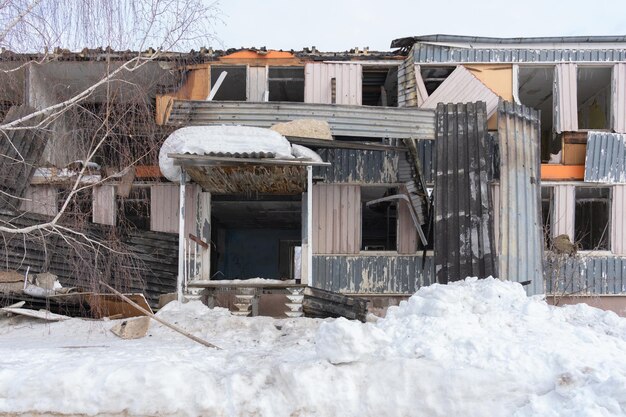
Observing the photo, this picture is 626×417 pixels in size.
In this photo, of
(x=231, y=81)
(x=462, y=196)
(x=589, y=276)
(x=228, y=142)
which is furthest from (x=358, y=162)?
(x=589, y=276)

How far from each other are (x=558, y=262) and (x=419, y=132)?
3882mm

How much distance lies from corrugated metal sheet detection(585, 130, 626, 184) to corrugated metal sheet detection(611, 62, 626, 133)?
29 centimetres

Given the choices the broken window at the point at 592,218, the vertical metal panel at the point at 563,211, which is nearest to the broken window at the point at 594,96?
the broken window at the point at 592,218

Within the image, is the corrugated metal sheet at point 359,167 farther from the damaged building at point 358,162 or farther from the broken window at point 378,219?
the broken window at point 378,219

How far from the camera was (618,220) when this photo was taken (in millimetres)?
10117

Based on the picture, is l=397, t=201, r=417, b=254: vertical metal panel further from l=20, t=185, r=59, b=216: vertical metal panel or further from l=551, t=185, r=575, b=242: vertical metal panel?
l=20, t=185, r=59, b=216: vertical metal panel

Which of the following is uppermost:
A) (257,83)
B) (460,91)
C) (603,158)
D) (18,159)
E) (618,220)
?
(257,83)

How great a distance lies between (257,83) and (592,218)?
818 centimetres

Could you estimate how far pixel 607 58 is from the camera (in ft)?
34.1

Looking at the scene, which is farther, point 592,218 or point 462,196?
point 592,218

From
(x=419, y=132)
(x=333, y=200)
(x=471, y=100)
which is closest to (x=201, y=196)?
(x=333, y=200)

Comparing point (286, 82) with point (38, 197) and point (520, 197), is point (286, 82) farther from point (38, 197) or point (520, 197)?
point (38, 197)

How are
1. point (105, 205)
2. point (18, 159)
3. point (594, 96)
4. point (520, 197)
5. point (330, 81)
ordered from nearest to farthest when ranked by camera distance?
1. point (18, 159)
2. point (520, 197)
3. point (105, 205)
4. point (330, 81)
5. point (594, 96)

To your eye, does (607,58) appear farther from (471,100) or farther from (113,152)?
(113,152)
